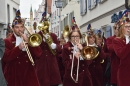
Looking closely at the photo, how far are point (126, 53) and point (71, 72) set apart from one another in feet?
4.20

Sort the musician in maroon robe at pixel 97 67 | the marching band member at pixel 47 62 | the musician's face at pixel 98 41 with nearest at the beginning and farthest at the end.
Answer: the musician in maroon robe at pixel 97 67 < the marching band member at pixel 47 62 < the musician's face at pixel 98 41

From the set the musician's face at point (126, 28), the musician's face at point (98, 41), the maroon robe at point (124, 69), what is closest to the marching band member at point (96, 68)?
the musician's face at point (98, 41)

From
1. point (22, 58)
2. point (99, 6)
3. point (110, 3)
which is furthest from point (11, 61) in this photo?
point (99, 6)

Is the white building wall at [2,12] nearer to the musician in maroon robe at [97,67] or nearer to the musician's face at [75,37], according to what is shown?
the musician in maroon robe at [97,67]

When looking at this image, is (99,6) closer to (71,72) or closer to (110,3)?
(110,3)

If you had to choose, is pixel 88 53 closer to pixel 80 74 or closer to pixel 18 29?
pixel 80 74

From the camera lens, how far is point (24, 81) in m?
5.39

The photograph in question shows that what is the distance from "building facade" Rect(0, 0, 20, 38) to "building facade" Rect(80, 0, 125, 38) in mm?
5664

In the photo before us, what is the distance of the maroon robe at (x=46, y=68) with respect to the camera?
7.16 m

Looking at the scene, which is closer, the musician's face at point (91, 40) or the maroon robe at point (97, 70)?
the maroon robe at point (97, 70)

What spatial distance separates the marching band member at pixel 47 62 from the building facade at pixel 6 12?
14.5 metres

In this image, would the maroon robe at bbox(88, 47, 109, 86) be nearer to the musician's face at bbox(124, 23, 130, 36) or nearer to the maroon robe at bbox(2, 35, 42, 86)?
the musician's face at bbox(124, 23, 130, 36)

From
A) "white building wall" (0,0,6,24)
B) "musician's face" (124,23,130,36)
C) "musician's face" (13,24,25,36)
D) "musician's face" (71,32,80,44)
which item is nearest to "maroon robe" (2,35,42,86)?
"musician's face" (13,24,25,36)

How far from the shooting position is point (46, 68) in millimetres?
7227
